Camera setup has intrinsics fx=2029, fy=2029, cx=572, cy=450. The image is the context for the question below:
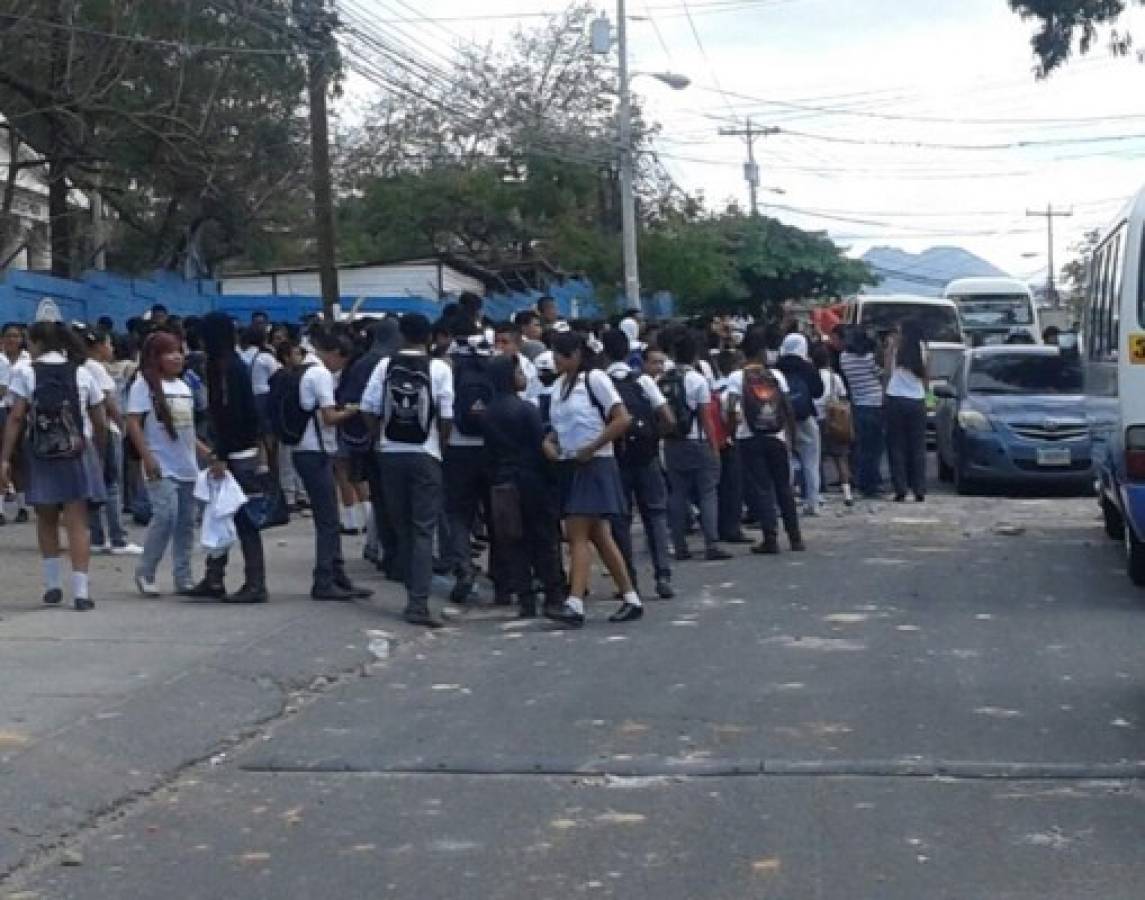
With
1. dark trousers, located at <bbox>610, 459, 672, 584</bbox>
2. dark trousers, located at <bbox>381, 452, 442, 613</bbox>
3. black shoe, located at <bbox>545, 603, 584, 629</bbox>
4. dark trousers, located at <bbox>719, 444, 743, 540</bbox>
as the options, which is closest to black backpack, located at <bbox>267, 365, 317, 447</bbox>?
dark trousers, located at <bbox>381, 452, 442, 613</bbox>

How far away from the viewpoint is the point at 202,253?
36781 millimetres

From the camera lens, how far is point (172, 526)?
516 inches

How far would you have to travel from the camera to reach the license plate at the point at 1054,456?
21.8 meters

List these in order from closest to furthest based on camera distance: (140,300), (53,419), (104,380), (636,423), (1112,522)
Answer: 1. (53,419)
2. (636,423)
3. (104,380)
4. (1112,522)
5. (140,300)

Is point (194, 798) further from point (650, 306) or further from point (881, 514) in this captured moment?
point (650, 306)

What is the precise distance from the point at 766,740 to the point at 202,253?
2903 cm

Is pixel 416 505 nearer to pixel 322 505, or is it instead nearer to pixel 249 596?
pixel 322 505

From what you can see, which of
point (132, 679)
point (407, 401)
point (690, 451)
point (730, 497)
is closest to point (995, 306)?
point (730, 497)

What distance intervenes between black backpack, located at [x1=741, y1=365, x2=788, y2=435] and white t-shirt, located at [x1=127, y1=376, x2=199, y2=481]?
4.97 meters

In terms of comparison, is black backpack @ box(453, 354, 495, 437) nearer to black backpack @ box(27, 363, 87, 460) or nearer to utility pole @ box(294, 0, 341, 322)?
black backpack @ box(27, 363, 87, 460)

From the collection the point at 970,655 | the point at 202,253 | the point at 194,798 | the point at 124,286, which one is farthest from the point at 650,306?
the point at 194,798

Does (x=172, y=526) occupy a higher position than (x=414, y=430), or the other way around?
(x=414, y=430)

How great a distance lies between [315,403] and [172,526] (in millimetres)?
1220

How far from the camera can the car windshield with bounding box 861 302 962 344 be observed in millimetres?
34188
